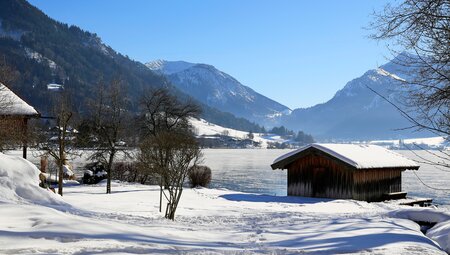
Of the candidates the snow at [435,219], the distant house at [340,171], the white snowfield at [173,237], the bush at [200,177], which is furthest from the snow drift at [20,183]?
the bush at [200,177]

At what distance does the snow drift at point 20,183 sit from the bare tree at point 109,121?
18.6 m

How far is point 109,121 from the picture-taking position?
37.1 metres

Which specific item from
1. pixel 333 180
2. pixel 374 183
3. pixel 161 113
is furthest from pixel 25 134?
pixel 374 183

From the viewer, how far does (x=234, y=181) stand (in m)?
57.5

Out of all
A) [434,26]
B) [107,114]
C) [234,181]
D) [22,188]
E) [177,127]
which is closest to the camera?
[434,26]

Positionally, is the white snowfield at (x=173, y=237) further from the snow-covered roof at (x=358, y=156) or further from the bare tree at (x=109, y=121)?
the bare tree at (x=109, y=121)

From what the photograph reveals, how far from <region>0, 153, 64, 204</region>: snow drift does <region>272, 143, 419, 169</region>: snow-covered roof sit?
63.2 ft

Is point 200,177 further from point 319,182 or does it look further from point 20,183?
point 20,183

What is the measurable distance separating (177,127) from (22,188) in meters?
26.3

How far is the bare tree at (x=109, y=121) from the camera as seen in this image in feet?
116

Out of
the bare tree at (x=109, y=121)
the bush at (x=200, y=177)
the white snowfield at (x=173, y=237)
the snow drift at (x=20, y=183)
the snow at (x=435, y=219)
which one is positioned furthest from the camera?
the bush at (x=200, y=177)

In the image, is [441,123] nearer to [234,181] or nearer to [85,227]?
[85,227]

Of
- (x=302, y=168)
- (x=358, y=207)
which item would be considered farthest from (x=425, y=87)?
(x=302, y=168)

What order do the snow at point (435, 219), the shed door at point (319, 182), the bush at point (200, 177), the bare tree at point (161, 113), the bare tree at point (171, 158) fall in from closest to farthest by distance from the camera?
the snow at point (435, 219)
the bare tree at point (171, 158)
the shed door at point (319, 182)
the bare tree at point (161, 113)
the bush at point (200, 177)
